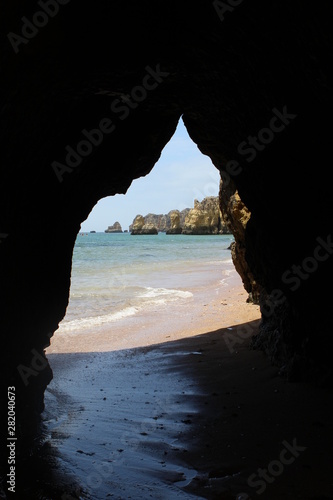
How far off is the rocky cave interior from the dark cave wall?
14 mm

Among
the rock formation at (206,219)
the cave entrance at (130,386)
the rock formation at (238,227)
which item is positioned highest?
the rock formation at (206,219)

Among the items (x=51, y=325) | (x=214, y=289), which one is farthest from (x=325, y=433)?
(x=214, y=289)

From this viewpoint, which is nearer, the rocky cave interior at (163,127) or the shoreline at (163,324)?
the rocky cave interior at (163,127)

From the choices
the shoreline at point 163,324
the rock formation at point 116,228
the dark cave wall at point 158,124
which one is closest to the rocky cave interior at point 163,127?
the dark cave wall at point 158,124

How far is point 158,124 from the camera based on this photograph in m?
5.30

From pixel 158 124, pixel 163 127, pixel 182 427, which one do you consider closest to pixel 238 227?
pixel 163 127

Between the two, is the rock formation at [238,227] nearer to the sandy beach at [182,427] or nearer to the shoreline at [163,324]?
the shoreline at [163,324]

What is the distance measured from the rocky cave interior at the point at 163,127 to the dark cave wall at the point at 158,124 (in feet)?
0.05

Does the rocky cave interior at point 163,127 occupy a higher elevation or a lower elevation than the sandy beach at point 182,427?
higher

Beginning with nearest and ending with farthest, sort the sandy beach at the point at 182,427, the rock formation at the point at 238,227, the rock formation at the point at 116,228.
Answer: the sandy beach at the point at 182,427
the rock formation at the point at 238,227
the rock formation at the point at 116,228

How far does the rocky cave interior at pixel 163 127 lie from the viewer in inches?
112

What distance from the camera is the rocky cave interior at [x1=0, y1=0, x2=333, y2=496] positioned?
9.30 feet

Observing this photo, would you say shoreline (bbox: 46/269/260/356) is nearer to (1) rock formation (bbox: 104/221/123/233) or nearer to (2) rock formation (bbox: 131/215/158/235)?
(2) rock formation (bbox: 131/215/158/235)

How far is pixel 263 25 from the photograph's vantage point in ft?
8.98
